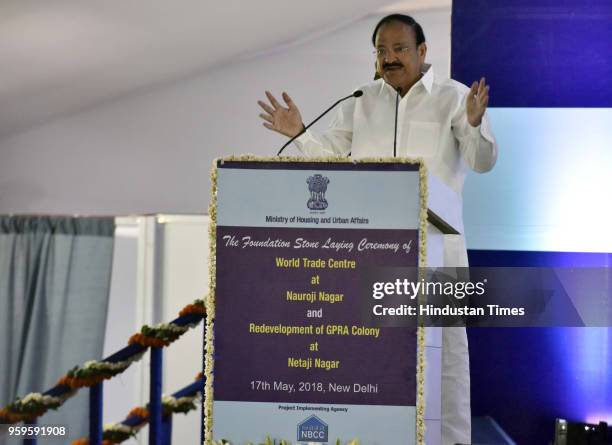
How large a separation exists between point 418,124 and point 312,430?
4.68 ft

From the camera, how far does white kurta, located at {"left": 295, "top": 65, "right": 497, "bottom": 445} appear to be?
272 centimetres

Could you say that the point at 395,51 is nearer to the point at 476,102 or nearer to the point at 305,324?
the point at 476,102

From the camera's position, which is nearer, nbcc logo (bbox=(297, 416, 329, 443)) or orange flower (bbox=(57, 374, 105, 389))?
nbcc logo (bbox=(297, 416, 329, 443))

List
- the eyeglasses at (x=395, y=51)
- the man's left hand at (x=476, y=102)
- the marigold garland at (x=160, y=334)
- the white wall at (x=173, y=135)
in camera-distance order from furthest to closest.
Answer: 1. the white wall at (x=173, y=135)
2. the marigold garland at (x=160, y=334)
3. the eyeglasses at (x=395, y=51)
4. the man's left hand at (x=476, y=102)

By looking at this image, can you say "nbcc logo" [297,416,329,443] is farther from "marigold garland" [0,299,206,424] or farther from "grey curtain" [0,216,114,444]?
"grey curtain" [0,216,114,444]

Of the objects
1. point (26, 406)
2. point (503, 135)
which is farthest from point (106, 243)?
point (503, 135)

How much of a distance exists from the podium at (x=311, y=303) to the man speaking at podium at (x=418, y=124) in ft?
2.61

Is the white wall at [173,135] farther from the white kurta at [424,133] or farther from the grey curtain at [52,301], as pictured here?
the white kurta at [424,133]

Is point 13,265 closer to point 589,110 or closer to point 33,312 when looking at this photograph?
point 33,312

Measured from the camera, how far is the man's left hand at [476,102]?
257 cm

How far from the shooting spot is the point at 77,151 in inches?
252

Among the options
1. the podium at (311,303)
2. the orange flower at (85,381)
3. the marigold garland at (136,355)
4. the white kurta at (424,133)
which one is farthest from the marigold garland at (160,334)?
the podium at (311,303)

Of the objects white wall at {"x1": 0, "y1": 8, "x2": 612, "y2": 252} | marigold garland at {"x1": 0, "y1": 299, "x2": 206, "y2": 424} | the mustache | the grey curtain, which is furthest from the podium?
the grey curtain

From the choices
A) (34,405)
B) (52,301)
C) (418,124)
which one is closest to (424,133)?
(418,124)
